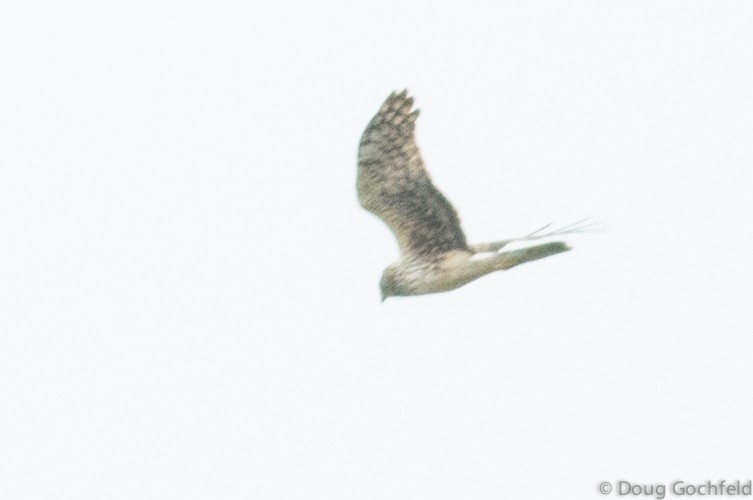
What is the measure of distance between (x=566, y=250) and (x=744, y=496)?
11.5 ft

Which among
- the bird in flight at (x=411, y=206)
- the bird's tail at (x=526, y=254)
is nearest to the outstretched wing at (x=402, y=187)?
the bird in flight at (x=411, y=206)

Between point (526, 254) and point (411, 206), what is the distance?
1048 millimetres

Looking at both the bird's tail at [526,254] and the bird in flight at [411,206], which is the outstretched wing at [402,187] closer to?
the bird in flight at [411,206]

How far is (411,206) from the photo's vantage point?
26.5ft

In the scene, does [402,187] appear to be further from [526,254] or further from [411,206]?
[526,254]

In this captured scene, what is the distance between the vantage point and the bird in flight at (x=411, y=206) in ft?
25.9

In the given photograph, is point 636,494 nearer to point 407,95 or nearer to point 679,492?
point 679,492

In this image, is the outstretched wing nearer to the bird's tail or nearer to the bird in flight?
the bird in flight

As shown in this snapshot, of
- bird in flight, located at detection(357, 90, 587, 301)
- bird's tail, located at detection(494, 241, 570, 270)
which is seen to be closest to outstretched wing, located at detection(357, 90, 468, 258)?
bird in flight, located at detection(357, 90, 587, 301)

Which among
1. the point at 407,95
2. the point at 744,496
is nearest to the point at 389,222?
the point at 407,95

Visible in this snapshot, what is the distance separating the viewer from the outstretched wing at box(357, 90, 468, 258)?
7898 millimetres

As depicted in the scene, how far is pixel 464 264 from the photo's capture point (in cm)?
795

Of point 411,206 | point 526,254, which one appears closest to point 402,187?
point 411,206

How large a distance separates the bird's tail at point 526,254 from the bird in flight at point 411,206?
0.36ft
